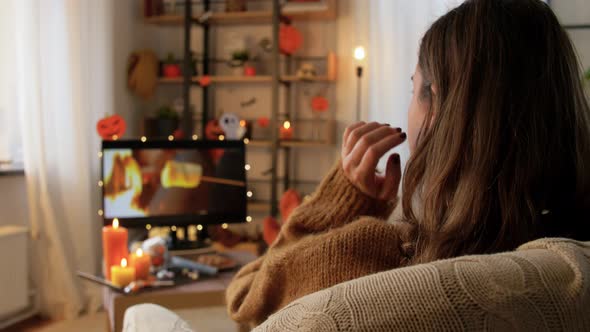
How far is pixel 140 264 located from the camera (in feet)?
5.93

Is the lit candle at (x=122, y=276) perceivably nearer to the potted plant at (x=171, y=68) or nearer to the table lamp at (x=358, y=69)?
the table lamp at (x=358, y=69)

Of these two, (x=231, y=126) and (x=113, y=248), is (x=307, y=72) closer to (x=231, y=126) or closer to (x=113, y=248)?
(x=231, y=126)

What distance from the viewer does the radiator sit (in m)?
2.77

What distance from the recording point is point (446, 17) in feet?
2.15

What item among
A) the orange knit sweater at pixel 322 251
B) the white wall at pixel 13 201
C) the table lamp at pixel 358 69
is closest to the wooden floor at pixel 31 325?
the white wall at pixel 13 201

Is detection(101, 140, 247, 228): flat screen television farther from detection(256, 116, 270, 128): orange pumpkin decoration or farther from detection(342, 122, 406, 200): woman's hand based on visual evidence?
detection(342, 122, 406, 200): woman's hand

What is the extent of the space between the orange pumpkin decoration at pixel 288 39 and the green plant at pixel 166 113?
0.84m

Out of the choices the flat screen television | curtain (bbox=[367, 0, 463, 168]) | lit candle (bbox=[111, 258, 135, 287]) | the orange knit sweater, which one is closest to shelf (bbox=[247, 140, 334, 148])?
curtain (bbox=[367, 0, 463, 168])

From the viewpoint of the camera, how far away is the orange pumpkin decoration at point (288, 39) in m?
3.63

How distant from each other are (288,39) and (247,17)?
328 millimetres

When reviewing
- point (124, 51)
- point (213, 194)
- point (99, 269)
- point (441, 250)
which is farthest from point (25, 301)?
point (441, 250)

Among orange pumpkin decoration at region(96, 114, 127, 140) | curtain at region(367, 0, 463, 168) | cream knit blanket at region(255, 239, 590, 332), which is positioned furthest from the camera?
orange pumpkin decoration at region(96, 114, 127, 140)

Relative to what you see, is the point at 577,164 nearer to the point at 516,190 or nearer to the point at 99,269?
the point at 516,190

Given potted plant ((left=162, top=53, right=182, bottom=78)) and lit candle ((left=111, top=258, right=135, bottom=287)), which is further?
potted plant ((left=162, top=53, right=182, bottom=78))
